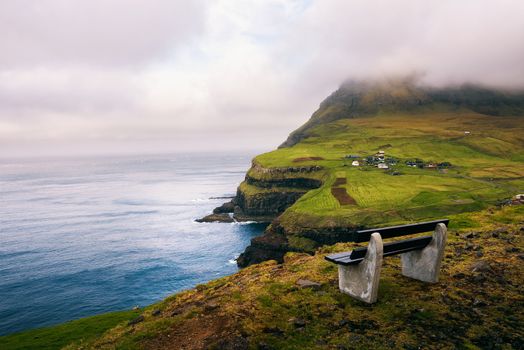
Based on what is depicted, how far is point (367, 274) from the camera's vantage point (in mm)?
13727

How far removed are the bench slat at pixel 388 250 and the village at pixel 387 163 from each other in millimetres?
122371

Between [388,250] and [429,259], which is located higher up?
[388,250]

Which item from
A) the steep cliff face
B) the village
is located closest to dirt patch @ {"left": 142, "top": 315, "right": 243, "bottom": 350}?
the steep cliff face

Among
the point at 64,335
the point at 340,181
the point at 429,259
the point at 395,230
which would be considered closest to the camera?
the point at 395,230

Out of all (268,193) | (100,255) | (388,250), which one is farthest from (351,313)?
(268,193)

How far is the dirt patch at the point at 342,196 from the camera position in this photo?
9115 centimetres

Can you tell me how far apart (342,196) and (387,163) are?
55452 mm

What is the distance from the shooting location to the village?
13623cm

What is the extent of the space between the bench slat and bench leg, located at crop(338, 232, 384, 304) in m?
0.34

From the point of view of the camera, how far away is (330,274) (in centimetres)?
1789

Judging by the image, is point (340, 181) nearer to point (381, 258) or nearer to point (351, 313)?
point (381, 258)

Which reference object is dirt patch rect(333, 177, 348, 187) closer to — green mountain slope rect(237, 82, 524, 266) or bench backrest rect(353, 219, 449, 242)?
green mountain slope rect(237, 82, 524, 266)

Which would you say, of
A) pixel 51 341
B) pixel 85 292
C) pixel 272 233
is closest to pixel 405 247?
pixel 51 341

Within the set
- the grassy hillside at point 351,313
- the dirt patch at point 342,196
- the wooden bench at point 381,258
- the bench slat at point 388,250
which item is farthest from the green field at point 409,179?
the bench slat at point 388,250
